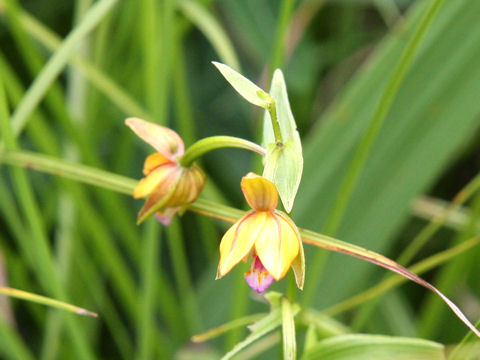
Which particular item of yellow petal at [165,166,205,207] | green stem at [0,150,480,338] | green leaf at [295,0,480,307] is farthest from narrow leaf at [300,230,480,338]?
green leaf at [295,0,480,307]

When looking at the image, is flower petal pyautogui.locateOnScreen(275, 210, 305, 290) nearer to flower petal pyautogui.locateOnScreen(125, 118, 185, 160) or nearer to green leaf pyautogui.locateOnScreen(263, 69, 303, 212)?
green leaf pyautogui.locateOnScreen(263, 69, 303, 212)

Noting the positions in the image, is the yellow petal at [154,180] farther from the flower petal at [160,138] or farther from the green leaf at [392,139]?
the green leaf at [392,139]

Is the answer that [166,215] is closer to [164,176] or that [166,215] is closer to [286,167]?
[164,176]

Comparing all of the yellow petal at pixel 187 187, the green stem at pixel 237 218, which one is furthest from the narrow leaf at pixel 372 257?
the yellow petal at pixel 187 187

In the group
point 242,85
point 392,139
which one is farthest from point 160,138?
point 392,139

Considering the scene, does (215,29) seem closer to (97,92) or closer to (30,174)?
(97,92)

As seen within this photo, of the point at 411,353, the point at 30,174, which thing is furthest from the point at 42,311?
the point at 411,353
